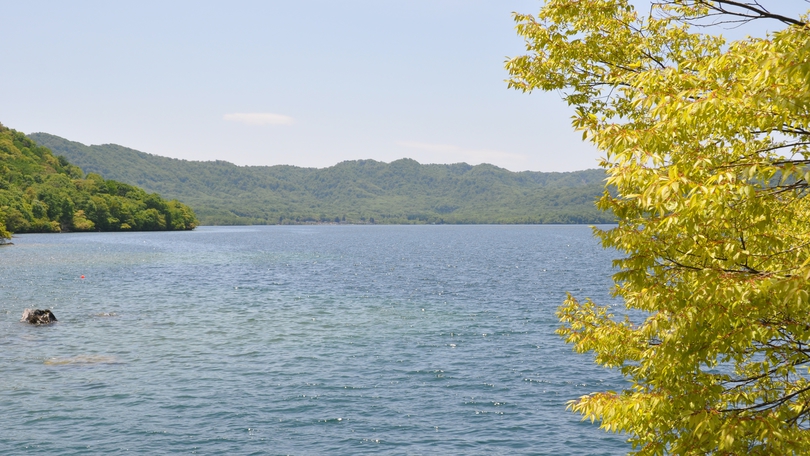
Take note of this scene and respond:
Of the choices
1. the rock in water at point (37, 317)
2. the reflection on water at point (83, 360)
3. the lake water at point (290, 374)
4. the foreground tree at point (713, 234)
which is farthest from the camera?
the rock in water at point (37, 317)

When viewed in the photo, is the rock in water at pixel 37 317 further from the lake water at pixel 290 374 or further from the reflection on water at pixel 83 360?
the reflection on water at pixel 83 360

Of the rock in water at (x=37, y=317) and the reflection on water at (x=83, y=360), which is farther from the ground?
the rock in water at (x=37, y=317)

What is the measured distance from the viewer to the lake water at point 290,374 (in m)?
22.7

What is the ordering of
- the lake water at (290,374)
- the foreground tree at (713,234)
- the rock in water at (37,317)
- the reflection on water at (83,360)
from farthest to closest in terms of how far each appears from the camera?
the rock in water at (37,317)
the reflection on water at (83,360)
the lake water at (290,374)
the foreground tree at (713,234)

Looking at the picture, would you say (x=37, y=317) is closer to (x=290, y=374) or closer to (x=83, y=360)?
(x=83, y=360)

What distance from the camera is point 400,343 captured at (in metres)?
39.1

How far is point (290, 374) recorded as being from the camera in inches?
1238

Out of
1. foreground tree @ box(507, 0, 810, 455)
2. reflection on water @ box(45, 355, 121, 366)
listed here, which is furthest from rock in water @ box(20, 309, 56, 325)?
foreground tree @ box(507, 0, 810, 455)

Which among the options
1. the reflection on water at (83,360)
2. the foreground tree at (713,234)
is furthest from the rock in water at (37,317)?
the foreground tree at (713,234)

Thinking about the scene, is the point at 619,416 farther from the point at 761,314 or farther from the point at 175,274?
the point at 175,274

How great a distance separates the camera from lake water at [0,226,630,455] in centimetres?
2266

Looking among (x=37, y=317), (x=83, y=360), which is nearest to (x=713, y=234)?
(x=83, y=360)

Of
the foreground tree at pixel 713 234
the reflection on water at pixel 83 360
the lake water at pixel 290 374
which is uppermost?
the foreground tree at pixel 713 234

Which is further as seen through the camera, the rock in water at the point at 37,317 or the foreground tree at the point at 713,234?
the rock in water at the point at 37,317
